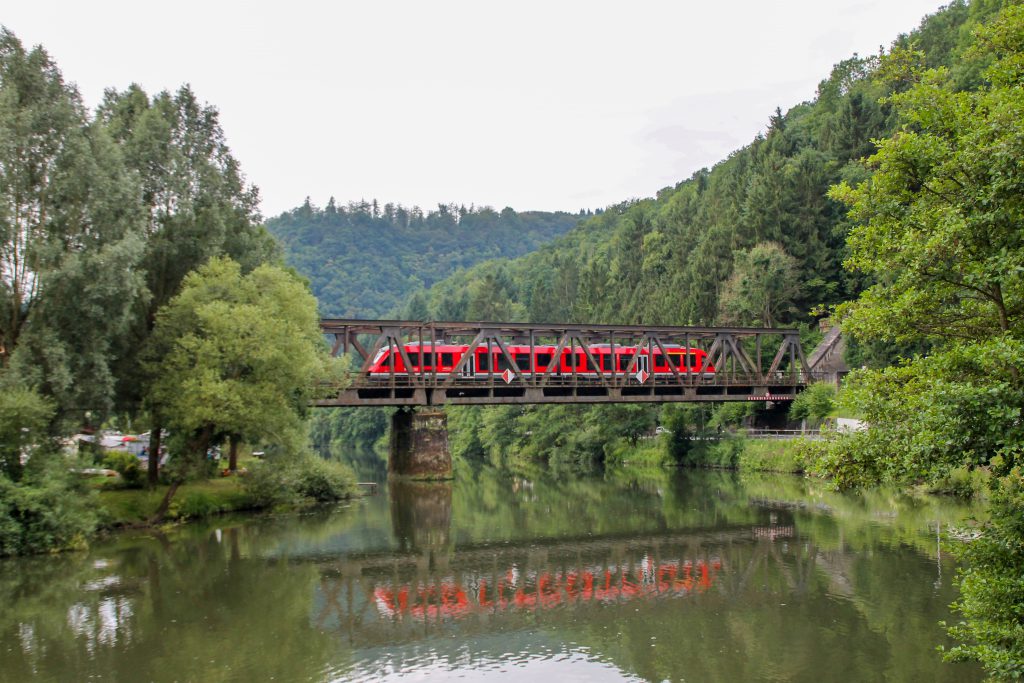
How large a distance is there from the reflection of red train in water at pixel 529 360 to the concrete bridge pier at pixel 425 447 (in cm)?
274

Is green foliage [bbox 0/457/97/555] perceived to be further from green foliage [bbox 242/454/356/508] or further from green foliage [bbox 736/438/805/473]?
green foliage [bbox 736/438/805/473]

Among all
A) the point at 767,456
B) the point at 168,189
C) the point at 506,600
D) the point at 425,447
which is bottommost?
the point at 767,456

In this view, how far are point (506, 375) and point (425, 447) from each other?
6.63 m

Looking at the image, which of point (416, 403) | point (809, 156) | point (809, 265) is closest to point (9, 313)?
point (416, 403)

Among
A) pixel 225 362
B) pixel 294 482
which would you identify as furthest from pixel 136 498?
pixel 225 362

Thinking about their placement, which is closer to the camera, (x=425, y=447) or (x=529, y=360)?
(x=425, y=447)

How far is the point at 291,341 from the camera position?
32.9 m

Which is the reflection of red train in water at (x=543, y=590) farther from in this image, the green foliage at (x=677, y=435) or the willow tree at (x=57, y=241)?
the green foliage at (x=677, y=435)

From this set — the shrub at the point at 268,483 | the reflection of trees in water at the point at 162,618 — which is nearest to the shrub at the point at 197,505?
the shrub at the point at 268,483

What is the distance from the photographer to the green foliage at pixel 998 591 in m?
9.60

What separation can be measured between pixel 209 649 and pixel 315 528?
16956mm

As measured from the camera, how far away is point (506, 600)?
20.4 meters

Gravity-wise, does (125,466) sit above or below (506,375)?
below

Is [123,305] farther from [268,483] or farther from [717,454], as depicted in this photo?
[717,454]
